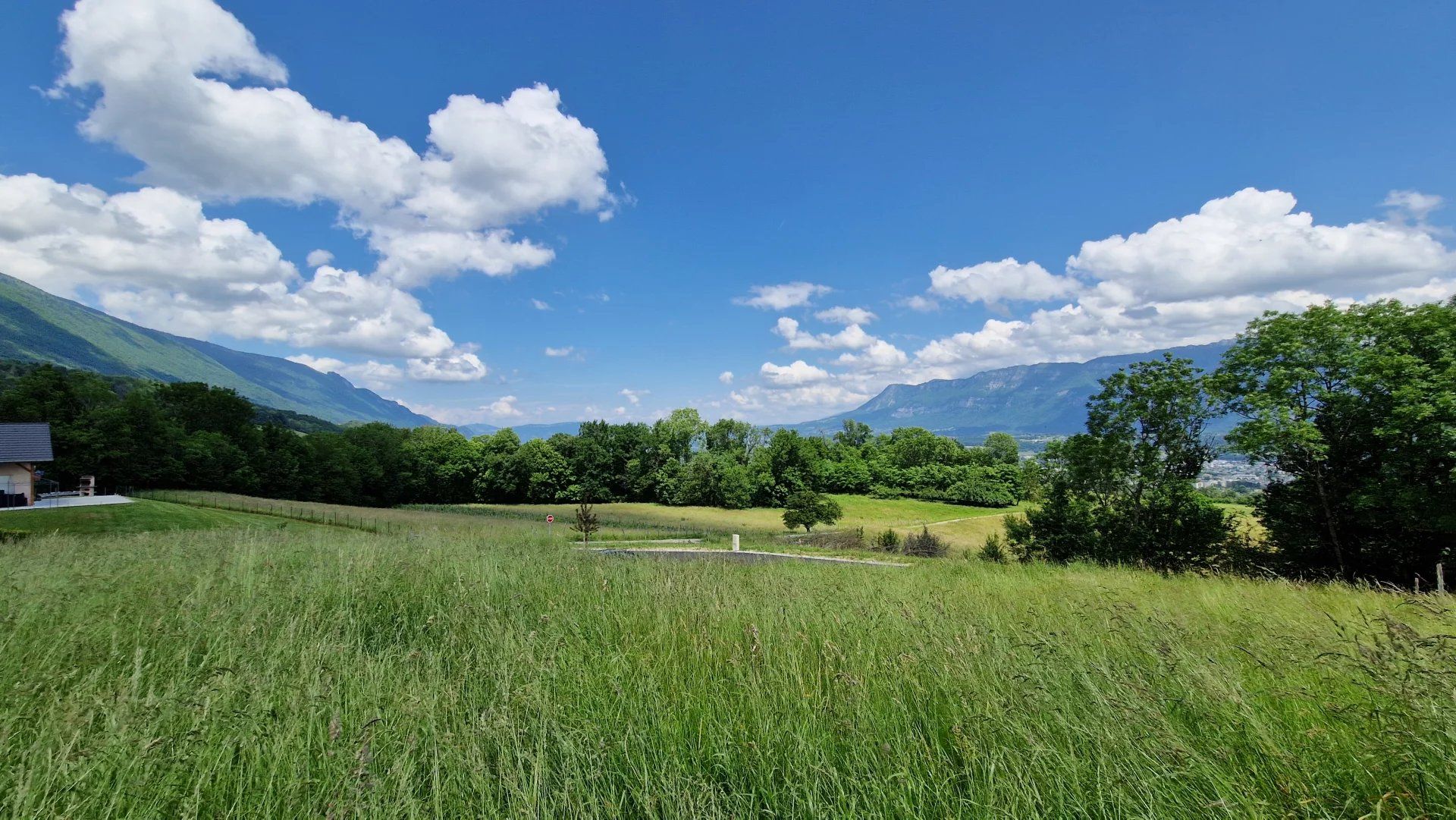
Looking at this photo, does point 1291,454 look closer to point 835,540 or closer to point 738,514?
point 835,540

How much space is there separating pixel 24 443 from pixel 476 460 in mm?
59866

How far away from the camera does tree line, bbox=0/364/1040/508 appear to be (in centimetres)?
7044

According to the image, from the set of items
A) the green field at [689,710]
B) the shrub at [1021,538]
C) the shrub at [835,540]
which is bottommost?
the shrub at [835,540]

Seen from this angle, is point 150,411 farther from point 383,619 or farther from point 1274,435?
point 1274,435

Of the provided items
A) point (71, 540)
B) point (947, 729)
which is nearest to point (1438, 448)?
point (947, 729)

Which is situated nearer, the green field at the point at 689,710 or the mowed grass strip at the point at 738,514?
the green field at the point at 689,710

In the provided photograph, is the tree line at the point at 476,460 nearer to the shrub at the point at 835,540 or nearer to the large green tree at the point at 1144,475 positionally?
the shrub at the point at 835,540

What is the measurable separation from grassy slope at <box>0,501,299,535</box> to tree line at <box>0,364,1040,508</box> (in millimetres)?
37919

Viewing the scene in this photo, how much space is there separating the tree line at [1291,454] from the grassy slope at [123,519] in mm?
37241

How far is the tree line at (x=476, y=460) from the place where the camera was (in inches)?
2773

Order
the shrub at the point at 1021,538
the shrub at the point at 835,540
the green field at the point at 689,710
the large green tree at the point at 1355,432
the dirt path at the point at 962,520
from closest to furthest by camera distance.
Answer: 1. the green field at the point at 689,710
2. the large green tree at the point at 1355,432
3. the shrub at the point at 1021,538
4. the shrub at the point at 835,540
5. the dirt path at the point at 962,520

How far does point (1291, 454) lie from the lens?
73.2 feet

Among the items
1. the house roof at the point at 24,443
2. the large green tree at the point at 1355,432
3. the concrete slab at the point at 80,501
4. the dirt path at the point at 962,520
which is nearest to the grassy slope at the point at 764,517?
the dirt path at the point at 962,520

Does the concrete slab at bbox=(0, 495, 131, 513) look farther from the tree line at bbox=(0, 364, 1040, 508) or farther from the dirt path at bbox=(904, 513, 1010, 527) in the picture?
the dirt path at bbox=(904, 513, 1010, 527)
